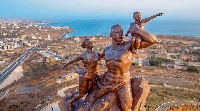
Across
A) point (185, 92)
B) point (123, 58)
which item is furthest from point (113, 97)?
point (185, 92)

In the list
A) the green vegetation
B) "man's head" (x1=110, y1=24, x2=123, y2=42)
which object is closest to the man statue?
"man's head" (x1=110, y1=24, x2=123, y2=42)

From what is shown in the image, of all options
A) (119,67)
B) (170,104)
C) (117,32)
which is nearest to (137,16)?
(117,32)

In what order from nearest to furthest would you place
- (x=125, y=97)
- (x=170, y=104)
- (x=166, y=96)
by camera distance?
(x=125, y=97)
(x=170, y=104)
(x=166, y=96)

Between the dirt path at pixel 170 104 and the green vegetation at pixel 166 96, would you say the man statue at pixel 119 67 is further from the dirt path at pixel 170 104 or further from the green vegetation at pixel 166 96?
the dirt path at pixel 170 104

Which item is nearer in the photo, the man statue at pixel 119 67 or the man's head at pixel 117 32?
the man statue at pixel 119 67

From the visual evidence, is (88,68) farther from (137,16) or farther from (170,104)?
(170,104)

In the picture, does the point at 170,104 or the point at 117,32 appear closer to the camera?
the point at 117,32

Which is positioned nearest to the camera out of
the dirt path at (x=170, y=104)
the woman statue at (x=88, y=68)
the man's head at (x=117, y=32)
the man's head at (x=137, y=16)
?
the man's head at (x=137, y=16)

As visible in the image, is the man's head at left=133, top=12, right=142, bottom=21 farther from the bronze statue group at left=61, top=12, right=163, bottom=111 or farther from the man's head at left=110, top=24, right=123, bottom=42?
the man's head at left=110, top=24, right=123, bottom=42

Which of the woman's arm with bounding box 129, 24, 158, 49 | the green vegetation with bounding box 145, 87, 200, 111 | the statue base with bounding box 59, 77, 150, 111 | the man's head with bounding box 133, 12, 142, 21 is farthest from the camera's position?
the green vegetation with bounding box 145, 87, 200, 111

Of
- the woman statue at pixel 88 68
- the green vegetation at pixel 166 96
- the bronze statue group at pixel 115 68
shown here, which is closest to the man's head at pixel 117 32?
the bronze statue group at pixel 115 68

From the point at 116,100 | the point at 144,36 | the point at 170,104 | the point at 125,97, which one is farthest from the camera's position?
the point at 170,104

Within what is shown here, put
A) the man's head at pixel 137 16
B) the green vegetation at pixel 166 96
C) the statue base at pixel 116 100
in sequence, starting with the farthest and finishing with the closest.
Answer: the green vegetation at pixel 166 96, the statue base at pixel 116 100, the man's head at pixel 137 16

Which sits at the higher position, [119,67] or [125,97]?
[119,67]
